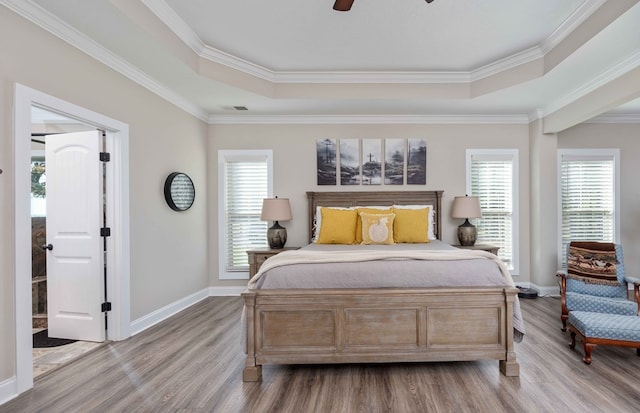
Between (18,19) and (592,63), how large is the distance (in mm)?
5061

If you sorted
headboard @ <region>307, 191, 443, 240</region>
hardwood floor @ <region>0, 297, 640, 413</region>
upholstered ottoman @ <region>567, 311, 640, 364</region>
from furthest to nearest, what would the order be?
headboard @ <region>307, 191, 443, 240</region> < upholstered ottoman @ <region>567, 311, 640, 364</region> < hardwood floor @ <region>0, 297, 640, 413</region>

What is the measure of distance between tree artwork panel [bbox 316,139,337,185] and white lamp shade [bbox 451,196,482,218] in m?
1.90

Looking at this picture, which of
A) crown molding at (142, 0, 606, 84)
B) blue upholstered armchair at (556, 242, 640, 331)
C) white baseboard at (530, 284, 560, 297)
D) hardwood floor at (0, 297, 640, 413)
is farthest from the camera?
white baseboard at (530, 284, 560, 297)

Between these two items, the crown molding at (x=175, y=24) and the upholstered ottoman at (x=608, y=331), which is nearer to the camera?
the upholstered ottoman at (x=608, y=331)

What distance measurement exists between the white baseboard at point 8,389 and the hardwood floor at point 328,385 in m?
0.05

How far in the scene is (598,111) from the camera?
158 inches

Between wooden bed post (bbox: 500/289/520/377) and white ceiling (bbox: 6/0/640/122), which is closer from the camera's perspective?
wooden bed post (bbox: 500/289/520/377)

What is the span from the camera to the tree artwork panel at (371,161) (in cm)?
521

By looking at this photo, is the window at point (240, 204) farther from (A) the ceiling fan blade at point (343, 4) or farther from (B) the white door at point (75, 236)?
(A) the ceiling fan blade at point (343, 4)

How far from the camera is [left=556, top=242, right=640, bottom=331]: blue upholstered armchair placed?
3270mm

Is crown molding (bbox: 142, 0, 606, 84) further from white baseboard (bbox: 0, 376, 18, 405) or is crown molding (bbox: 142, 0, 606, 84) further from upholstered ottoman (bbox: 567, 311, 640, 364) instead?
white baseboard (bbox: 0, 376, 18, 405)

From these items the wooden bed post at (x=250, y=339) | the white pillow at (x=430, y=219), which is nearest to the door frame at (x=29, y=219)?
the wooden bed post at (x=250, y=339)

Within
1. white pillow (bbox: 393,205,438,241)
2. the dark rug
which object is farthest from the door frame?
white pillow (bbox: 393,205,438,241)

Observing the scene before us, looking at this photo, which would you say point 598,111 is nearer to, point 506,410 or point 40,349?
point 506,410
